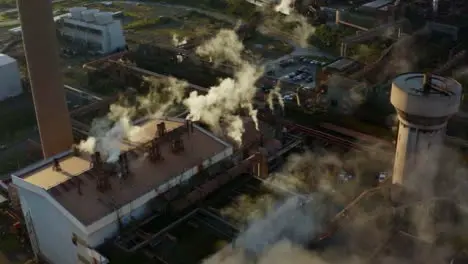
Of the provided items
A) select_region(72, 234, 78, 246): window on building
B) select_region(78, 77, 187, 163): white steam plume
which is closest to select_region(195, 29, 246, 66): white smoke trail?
select_region(78, 77, 187, 163): white steam plume

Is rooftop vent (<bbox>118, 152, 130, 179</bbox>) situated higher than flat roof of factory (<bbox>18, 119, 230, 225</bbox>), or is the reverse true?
rooftop vent (<bbox>118, 152, 130, 179</bbox>)

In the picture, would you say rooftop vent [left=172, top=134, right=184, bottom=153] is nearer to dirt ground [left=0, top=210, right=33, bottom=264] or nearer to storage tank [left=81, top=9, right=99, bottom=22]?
dirt ground [left=0, top=210, right=33, bottom=264]

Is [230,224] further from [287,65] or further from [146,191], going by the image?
[287,65]

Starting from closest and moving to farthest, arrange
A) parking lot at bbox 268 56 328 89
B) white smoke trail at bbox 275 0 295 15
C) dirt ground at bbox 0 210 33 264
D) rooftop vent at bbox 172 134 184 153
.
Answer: rooftop vent at bbox 172 134 184 153 → dirt ground at bbox 0 210 33 264 → parking lot at bbox 268 56 328 89 → white smoke trail at bbox 275 0 295 15

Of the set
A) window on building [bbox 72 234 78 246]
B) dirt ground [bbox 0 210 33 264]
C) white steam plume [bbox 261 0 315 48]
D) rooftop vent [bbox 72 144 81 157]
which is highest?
rooftop vent [bbox 72 144 81 157]

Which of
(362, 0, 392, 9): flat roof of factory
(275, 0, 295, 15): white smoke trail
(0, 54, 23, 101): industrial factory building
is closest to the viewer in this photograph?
(0, 54, 23, 101): industrial factory building

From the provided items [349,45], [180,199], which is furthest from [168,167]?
[349,45]

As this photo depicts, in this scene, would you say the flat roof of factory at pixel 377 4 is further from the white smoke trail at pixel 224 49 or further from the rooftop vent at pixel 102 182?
the rooftop vent at pixel 102 182

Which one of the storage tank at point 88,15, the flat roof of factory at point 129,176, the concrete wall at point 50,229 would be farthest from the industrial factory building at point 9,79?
the concrete wall at point 50,229
